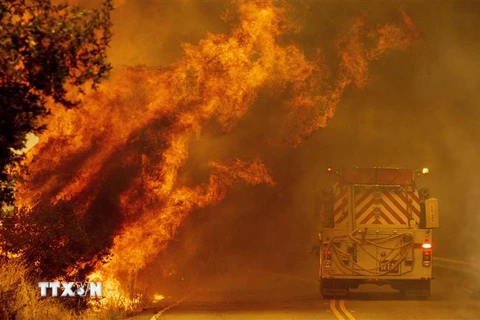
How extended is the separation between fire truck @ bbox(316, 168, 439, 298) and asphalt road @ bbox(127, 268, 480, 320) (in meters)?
0.58

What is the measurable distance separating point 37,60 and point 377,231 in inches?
551

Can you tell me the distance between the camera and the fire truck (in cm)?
2111

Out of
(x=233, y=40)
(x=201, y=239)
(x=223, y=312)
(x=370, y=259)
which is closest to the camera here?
(x=223, y=312)

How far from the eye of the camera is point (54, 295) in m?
15.4

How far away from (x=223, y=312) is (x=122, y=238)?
3.50 metres

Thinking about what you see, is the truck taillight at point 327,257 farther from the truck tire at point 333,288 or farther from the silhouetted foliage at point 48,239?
the silhouetted foliage at point 48,239

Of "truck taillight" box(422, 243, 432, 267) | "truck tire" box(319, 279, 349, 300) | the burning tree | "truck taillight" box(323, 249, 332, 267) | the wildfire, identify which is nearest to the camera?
the burning tree

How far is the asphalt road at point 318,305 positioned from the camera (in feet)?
55.2

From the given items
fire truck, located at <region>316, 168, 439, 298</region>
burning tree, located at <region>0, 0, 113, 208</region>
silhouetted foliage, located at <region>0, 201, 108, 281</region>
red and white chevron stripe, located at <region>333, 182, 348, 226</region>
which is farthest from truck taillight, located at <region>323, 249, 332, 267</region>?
burning tree, located at <region>0, 0, 113, 208</region>

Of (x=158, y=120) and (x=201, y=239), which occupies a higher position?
(x=158, y=120)

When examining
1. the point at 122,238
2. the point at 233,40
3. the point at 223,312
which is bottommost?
the point at 223,312

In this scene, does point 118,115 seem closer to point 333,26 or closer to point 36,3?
point 333,26

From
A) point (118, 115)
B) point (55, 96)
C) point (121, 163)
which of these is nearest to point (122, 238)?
point (121, 163)

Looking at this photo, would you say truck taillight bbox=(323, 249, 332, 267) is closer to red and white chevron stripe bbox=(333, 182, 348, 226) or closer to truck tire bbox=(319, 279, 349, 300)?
truck tire bbox=(319, 279, 349, 300)
